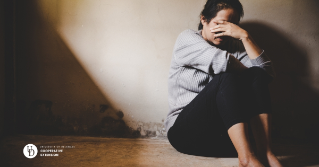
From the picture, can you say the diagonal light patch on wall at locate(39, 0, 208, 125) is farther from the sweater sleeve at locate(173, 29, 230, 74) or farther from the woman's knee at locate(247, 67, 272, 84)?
the woman's knee at locate(247, 67, 272, 84)

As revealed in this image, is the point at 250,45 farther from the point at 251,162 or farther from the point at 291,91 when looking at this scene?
the point at 291,91

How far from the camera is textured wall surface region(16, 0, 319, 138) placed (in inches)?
54.3

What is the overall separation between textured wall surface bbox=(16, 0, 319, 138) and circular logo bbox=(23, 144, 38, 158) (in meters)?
0.31

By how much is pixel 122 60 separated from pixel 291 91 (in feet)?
4.37

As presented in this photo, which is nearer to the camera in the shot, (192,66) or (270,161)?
(270,161)

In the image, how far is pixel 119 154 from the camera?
1091 millimetres

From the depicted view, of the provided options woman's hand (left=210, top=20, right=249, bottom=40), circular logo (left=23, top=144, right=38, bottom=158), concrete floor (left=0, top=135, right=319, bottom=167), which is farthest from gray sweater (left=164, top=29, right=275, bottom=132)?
circular logo (left=23, top=144, right=38, bottom=158)

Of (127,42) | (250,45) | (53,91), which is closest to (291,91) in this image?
(250,45)

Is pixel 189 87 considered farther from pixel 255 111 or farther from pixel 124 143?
pixel 124 143

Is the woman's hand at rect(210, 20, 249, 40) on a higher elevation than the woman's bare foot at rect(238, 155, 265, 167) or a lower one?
higher

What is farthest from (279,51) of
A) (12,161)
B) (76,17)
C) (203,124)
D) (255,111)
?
(12,161)

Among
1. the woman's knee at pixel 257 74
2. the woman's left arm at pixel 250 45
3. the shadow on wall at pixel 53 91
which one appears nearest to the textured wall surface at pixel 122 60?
the shadow on wall at pixel 53 91

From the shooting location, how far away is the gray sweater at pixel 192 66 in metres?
0.91

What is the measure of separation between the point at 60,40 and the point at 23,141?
0.74 metres
